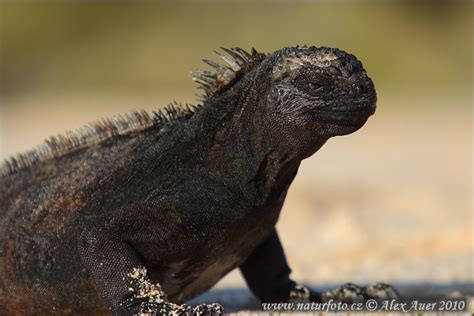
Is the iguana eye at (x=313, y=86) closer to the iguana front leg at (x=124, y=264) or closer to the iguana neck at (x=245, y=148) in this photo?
the iguana neck at (x=245, y=148)

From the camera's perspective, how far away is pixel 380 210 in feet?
45.6

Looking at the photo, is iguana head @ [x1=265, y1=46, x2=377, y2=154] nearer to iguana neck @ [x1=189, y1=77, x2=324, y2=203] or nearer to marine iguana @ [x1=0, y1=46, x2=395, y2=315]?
marine iguana @ [x1=0, y1=46, x2=395, y2=315]

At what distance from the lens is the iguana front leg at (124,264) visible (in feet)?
18.6

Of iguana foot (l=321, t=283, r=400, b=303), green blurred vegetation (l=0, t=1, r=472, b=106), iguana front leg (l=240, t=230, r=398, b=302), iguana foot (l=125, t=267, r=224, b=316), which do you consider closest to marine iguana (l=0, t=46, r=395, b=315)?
iguana foot (l=125, t=267, r=224, b=316)

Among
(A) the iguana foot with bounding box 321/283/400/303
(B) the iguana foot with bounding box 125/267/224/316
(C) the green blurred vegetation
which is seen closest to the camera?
(B) the iguana foot with bounding box 125/267/224/316

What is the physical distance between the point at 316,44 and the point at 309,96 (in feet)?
86.2

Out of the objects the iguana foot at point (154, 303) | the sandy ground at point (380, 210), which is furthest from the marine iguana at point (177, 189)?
the sandy ground at point (380, 210)

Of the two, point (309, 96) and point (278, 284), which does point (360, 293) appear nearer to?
point (278, 284)

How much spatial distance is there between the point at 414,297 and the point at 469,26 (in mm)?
30961

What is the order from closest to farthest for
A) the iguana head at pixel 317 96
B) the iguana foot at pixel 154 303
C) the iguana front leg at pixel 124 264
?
the iguana foot at pixel 154 303, the iguana head at pixel 317 96, the iguana front leg at pixel 124 264

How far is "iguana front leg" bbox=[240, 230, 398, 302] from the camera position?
704 centimetres

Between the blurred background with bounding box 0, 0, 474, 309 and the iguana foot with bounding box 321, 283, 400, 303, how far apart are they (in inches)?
210

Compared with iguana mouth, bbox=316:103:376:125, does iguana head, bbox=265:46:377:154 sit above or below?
above

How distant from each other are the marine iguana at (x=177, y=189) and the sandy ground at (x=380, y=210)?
1232mm
